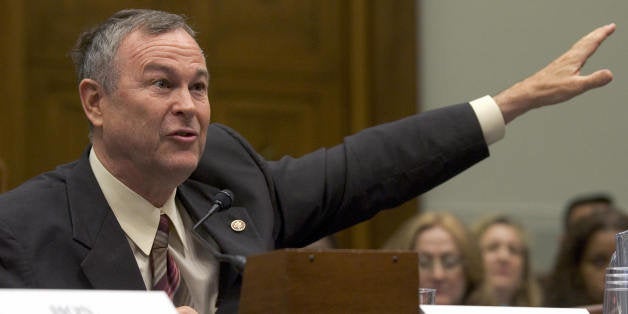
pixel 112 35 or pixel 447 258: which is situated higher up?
pixel 112 35

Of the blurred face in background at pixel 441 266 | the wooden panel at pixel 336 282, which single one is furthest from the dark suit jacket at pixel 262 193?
the blurred face in background at pixel 441 266

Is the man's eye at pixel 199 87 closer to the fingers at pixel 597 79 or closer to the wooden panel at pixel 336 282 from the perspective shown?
the wooden panel at pixel 336 282

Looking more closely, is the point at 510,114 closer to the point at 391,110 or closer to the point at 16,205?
the point at 16,205

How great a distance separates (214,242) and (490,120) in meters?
0.75

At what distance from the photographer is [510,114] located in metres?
2.84

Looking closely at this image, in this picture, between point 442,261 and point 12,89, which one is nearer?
point 442,261

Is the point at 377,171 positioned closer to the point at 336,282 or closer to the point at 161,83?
the point at 161,83

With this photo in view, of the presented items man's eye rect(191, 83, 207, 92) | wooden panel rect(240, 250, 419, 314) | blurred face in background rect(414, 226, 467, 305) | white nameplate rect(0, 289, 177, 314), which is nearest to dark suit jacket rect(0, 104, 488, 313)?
man's eye rect(191, 83, 207, 92)

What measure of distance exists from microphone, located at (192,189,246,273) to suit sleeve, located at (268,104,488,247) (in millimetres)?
295

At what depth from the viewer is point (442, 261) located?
450 cm

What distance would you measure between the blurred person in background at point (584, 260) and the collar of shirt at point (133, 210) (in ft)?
7.50

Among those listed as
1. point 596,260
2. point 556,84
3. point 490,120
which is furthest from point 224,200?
point 596,260

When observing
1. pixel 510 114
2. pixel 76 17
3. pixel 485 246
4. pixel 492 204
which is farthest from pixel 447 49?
pixel 510 114

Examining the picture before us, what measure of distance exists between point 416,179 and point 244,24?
3088 millimetres
